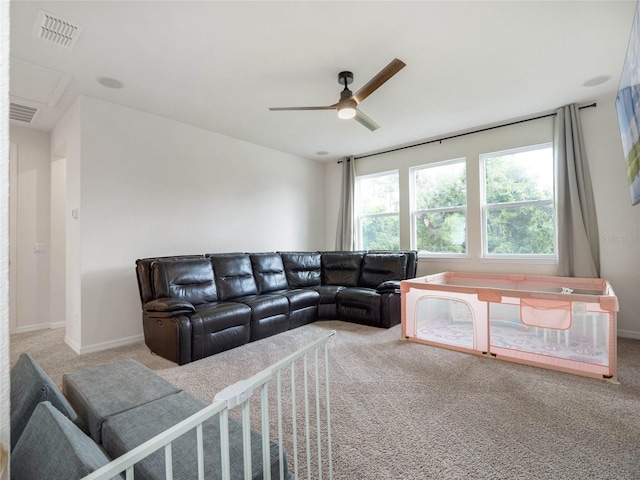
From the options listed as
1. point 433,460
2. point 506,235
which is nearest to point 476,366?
point 433,460

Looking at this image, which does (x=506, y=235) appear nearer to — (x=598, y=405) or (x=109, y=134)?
(x=598, y=405)

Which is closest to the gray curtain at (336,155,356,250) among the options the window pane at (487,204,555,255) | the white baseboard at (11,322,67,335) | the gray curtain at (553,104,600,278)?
the window pane at (487,204,555,255)

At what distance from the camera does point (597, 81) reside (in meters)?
3.08

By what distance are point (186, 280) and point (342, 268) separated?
8.12ft

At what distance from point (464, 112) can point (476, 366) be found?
9.90ft

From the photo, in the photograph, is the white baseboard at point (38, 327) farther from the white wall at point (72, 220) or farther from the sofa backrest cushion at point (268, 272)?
the sofa backrest cushion at point (268, 272)

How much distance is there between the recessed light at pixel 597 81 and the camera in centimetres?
300

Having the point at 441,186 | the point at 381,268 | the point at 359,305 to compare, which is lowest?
the point at 359,305

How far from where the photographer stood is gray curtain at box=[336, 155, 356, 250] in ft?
18.6

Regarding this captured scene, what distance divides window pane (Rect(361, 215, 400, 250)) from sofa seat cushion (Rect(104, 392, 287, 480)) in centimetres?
439

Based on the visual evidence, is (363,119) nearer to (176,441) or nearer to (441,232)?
(441,232)

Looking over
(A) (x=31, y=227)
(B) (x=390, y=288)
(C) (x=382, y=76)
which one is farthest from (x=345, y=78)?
(A) (x=31, y=227)

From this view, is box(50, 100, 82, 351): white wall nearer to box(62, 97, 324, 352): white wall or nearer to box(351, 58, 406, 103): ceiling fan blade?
box(62, 97, 324, 352): white wall

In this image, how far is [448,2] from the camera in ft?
6.70
